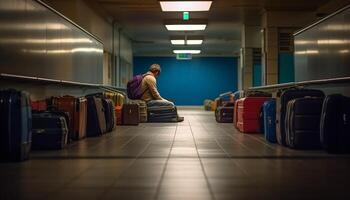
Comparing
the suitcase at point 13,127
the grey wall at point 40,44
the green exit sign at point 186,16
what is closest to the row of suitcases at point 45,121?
the suitcase at point 13,127

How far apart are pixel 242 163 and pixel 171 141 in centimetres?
280

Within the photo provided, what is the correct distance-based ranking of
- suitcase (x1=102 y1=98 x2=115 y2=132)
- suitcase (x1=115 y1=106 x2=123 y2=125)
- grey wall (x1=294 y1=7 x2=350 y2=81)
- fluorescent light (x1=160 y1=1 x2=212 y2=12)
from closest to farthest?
grey wall (x1=294 y1=7 x2=350 y2=81)
suitcase (x1=102 y1=98 x2=115 y2=132)
suitcase (x1=115 y1=106 x2=123 y2=125)
fluorescent light (x1=160 y1=1 x2=212 y2=12)

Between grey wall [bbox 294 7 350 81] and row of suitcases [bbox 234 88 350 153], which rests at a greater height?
grey wall [bbox 294 7 350 81]

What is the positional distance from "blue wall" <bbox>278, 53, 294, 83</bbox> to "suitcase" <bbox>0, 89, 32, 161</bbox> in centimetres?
1166

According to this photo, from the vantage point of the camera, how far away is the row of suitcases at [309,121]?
670 cm

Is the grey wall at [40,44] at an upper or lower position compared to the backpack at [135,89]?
upper

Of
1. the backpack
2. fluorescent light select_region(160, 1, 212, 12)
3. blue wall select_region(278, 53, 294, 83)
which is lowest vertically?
the backpack

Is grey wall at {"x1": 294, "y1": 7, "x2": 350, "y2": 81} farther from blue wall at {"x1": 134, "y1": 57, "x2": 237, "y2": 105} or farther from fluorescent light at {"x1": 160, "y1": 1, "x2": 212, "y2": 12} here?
blue wall at {"x1": 134, "y1": 57, "x2": 237, "y2": 105}

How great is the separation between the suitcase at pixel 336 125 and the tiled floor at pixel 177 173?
0.19 meters

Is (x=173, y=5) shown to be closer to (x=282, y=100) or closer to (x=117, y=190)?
(x=282, y=100)

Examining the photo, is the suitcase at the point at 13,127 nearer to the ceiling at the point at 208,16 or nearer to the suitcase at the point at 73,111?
the suitcase at the point at 73,111

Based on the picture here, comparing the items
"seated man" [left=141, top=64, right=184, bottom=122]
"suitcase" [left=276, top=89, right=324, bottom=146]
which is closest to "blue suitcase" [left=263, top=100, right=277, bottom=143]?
"suitcase" [left=276, top=89, right=324, bottom=146]

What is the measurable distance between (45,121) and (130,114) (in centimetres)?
619

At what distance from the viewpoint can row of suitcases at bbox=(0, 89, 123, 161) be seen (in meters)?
5.83
